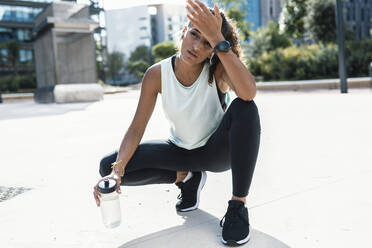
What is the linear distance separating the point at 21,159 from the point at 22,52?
56461mm

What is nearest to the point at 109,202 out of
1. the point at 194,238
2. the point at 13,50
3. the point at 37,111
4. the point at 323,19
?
the point at 194,238

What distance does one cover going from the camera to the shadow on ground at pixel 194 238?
1858 mm

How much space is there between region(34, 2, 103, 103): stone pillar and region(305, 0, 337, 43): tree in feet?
41.8

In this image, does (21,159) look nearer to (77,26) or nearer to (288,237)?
(288,237)

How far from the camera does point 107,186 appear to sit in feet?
5.94

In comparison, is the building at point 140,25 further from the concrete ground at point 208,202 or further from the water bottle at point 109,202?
the water bottle at point 109,202

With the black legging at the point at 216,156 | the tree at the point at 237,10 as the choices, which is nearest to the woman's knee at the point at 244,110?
the black legging at the point at 216,156

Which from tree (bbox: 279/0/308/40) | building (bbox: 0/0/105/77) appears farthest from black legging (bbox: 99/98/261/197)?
building (bbox: 0/0/105/77)

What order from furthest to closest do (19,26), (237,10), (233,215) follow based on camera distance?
1. (19,26)
2. (237,10)
3. (233,215)

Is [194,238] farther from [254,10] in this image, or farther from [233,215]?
[254,10]

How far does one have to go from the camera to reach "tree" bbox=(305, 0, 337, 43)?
70.4ft

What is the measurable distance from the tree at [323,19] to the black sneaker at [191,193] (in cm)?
2156

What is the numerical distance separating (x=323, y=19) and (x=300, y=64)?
5103 millimetres

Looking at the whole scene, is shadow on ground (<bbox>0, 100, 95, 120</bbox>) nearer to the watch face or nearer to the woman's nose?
the woman's nose
